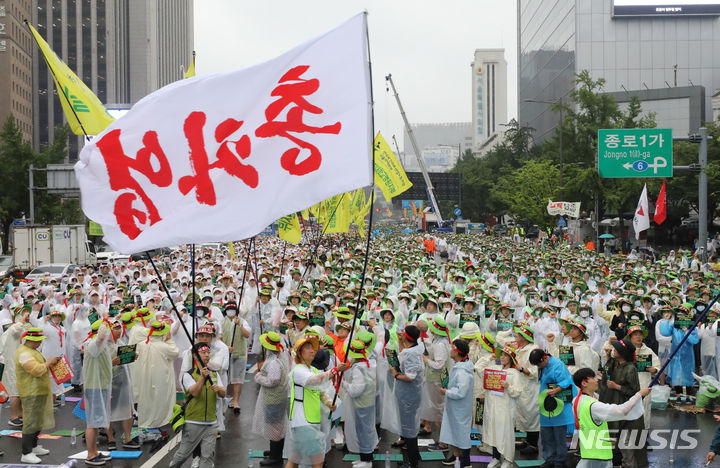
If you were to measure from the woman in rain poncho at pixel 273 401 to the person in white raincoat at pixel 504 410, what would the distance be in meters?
2.24

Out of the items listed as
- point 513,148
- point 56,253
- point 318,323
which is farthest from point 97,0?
point 318,323

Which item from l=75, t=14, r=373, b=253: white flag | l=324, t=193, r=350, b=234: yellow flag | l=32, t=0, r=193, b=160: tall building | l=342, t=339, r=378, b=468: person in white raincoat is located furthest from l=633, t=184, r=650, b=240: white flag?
l=32, t=0, r=193, b=160: tall building

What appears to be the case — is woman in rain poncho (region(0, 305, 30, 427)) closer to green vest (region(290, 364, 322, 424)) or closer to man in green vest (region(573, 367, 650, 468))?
green vest (region(290, 364, 322, 424))

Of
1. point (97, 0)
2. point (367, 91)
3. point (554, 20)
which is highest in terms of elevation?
point (97, 0)

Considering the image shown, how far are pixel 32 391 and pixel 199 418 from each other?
251 centimetres

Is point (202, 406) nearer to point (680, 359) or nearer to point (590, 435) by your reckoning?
point (590, 435)

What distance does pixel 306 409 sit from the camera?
21.9 ft

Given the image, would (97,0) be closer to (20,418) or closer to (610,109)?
(610,109)

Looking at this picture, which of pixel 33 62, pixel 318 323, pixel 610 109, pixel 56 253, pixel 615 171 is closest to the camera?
pixel 318 323

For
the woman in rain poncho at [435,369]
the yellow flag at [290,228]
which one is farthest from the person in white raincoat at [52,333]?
the yellow flag at [290,228]

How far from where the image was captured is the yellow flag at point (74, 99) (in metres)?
10.4

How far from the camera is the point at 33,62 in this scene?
10988 centimetres

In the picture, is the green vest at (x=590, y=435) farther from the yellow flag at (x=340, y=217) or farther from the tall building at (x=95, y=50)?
the tall building at (x=95, y=50)

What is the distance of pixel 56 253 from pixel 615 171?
23.6 m
